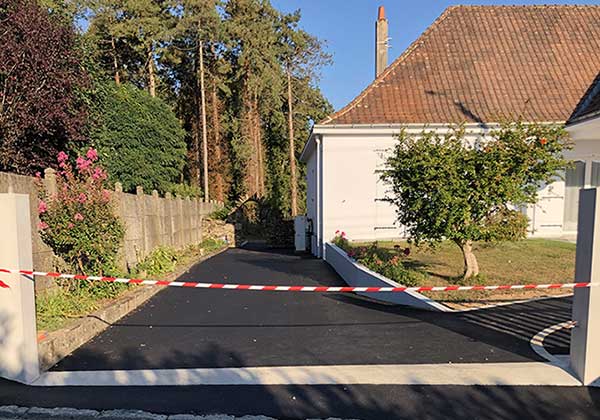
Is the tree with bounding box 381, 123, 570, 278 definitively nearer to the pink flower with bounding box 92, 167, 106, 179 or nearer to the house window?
the pink flower with bounding box 92, 167, 106, 179

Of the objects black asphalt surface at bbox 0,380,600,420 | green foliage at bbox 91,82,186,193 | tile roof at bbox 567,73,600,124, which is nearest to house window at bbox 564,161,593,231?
tile roof at bbox 567,73,600,124

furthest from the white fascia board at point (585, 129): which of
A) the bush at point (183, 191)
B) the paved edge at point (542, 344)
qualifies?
the bush at point (183, 191)

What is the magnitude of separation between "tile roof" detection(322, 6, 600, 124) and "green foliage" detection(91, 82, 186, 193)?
11928 mm

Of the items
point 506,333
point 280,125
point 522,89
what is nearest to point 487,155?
point 506,333

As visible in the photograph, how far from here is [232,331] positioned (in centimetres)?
507

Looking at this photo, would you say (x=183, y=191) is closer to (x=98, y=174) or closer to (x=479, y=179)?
(x=98, y=174)

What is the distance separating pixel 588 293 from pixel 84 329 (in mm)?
5523

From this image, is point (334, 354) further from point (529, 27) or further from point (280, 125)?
point (280, 125)

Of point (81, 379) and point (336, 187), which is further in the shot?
point (336, 187)

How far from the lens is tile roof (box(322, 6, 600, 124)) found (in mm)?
12531

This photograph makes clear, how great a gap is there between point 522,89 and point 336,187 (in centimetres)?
751

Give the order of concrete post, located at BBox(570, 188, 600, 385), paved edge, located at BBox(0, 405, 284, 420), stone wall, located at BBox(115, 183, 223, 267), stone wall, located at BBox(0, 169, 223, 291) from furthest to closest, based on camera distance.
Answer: stone wall, located at BBox(115, 183, 223, 267)
stone wall, located at BBox(0, 169, 223, 291)
concrete post, located at BBox(570, 188, 600, 385)
paved edge, located at BBox(0, 405, 284, 420)

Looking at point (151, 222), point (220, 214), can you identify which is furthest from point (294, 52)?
point (151, 222)

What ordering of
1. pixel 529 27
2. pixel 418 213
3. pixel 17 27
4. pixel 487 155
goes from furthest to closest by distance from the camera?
pixel 529 27 → pixel 17 27 → pixel 418 213 → pixel 487 155
